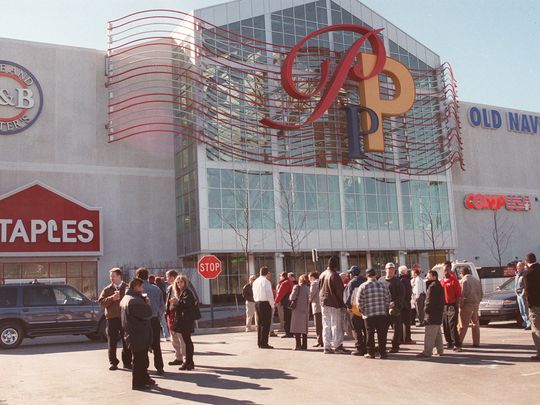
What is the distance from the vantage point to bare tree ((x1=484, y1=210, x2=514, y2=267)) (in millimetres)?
53031

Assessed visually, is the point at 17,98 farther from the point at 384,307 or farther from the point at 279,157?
the point at 384,307

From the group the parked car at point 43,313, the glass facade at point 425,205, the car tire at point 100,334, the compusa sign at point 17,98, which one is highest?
the compusa sign at point 17,98

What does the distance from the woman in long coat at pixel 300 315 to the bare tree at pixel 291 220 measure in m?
25.8

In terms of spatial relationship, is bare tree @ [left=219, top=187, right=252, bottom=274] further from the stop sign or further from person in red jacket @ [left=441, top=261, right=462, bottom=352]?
person in red jacket @ [left=441, top=261, right=462, bottom=352]

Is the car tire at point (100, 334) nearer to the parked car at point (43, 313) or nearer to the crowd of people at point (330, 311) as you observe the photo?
the parked car at point (43, 313)

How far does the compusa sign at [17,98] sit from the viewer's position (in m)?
37.9

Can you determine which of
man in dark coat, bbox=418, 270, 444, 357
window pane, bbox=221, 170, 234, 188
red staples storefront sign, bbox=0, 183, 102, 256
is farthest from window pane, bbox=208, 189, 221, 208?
man in dark coat, bbox=418, 270, 444, 357

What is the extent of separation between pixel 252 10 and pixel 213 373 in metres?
35.9

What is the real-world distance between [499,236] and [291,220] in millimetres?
22024

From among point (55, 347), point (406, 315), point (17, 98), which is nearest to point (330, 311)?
point (406, 315)

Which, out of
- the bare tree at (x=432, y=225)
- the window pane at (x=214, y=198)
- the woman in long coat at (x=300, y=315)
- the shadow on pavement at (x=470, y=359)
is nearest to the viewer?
the shadow on pavement at (x=470, y=359)

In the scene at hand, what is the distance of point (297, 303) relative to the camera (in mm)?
14898

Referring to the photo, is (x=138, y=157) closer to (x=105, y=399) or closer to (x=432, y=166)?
(x=432, y=166)

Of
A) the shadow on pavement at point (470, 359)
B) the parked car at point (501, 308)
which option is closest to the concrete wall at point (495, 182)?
the parked car at point (501, 308)
